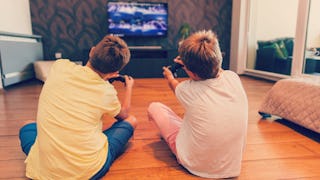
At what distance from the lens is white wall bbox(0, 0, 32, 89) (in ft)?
9.93

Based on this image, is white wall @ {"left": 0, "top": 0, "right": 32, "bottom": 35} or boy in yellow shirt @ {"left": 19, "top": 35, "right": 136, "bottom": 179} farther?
white wall @ {"left": 0, "top": 0, "right": 32, "bottom": 35}

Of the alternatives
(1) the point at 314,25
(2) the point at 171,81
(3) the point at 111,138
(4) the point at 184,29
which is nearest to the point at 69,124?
(3) the point at 111,138

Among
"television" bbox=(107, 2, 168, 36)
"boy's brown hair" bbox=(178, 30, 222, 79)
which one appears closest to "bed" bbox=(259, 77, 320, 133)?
"boy's brown hair" bbox=(178, 30, 222, 79)

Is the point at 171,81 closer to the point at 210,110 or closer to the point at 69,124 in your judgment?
the point at 210,110

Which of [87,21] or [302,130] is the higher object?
[87,21]

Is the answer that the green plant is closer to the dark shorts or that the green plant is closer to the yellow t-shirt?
the dark shorts

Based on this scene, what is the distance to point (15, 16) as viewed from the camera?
11.2 feet

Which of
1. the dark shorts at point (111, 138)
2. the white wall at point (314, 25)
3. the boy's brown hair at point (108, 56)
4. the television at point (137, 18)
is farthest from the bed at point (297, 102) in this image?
the television at point (137, 18)

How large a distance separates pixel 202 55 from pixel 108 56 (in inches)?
15.2

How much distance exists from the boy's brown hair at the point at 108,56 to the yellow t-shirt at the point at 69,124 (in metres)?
0.05

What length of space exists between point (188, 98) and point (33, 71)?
3296 mm

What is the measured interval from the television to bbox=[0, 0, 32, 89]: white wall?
128 cm

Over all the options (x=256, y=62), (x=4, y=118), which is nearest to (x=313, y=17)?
(x=256, y=62)

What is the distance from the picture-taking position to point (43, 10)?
408 cm
